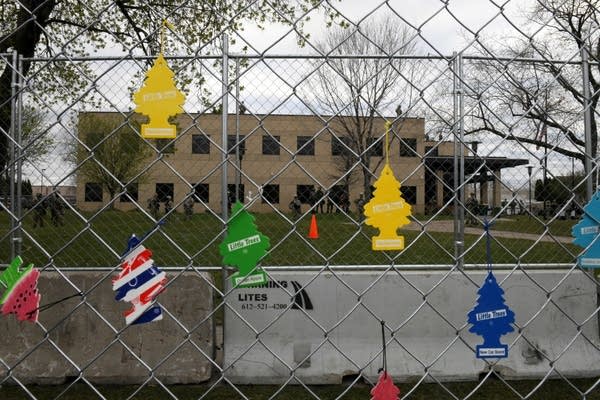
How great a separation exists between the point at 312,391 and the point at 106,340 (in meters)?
1.75

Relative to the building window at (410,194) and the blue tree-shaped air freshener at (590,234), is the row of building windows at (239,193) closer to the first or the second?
the building window at (410,194)

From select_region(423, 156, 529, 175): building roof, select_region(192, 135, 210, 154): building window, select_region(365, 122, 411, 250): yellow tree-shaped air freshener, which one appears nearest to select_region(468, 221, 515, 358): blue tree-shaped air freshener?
select_region(365, 122, 411, 250): yellow tree-shaped air freshener

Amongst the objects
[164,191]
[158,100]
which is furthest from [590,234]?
[164,191]

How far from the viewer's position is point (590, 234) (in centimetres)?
169

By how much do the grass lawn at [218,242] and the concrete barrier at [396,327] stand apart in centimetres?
52

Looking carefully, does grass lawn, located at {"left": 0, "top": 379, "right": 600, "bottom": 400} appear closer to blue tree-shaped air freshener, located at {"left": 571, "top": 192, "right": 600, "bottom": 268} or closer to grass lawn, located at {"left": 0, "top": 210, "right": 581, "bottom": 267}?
grass lawn, located at {"left": 0, "top": 210, "right": 581, "bottom": 267}

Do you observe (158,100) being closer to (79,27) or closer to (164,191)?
(164,191)

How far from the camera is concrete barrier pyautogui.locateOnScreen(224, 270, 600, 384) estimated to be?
4.38 m

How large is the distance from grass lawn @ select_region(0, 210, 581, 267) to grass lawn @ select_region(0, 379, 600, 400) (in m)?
1.23

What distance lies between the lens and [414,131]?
3734 millimetres

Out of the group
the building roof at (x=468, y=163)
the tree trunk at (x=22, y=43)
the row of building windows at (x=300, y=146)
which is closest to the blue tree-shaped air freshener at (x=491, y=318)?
the row of building windows at (x=300, y=146)

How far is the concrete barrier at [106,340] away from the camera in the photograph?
4215 mm

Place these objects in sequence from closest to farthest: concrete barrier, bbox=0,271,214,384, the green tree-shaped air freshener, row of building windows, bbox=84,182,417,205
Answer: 1. the green tree-shaped air freshener
2. row of building windows, bbox=84,182,417,205
3. concrete barrier, bbox=0,271,214,384

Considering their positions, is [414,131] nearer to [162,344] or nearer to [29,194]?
[162,344]
